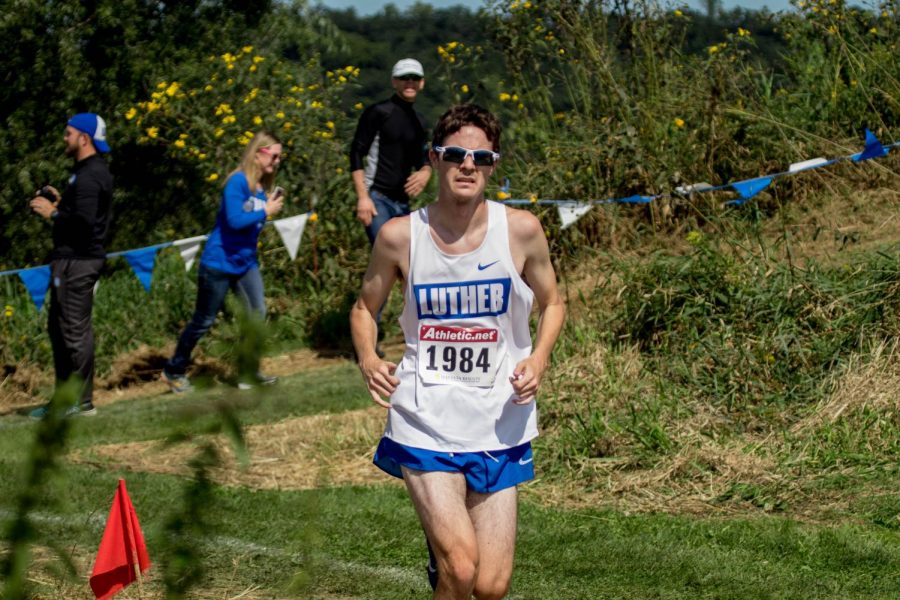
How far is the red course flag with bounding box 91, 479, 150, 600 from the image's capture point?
14.2ft

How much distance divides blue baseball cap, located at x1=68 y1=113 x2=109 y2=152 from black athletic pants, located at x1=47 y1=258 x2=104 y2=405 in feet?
2.73

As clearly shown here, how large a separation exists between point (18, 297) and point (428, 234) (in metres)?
9.02

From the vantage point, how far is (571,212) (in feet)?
35.5

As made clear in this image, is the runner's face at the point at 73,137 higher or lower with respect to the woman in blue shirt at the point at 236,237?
higher

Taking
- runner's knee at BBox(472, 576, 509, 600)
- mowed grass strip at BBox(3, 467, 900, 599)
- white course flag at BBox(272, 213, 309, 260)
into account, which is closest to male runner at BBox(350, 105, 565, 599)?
runner's knee at BBox(472, 576, 509, 600)

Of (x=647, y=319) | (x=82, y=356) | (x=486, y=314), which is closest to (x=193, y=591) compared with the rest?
(x=486, y=314)

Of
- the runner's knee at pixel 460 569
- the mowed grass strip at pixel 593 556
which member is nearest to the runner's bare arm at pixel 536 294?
the runner's knee at pixel 460 569

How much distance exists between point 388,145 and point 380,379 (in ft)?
20.3

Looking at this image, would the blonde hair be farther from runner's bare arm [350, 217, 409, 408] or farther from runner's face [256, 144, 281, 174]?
runner's bare arm [350, 217, 409, 408]

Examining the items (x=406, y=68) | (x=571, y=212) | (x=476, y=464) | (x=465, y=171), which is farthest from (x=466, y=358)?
(x=571, y=212)

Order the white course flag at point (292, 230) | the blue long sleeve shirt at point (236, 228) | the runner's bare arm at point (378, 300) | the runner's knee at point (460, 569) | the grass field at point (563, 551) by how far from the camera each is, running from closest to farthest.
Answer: the runner's knee at point (460, 569), the runner's bare arm at point (378, 300), the grass field at point (563, 551), the blue long sleeve shirt at point (236, 228), the white course flag at point (292, 230)

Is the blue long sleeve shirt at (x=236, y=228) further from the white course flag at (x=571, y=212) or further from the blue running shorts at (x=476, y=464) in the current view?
the blue running shorts at (x=476, y=464)

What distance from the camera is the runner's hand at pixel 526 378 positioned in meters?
4.14

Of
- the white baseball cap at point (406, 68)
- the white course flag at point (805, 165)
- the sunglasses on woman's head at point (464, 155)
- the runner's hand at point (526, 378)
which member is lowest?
the runner's hand at point (526, 378)
